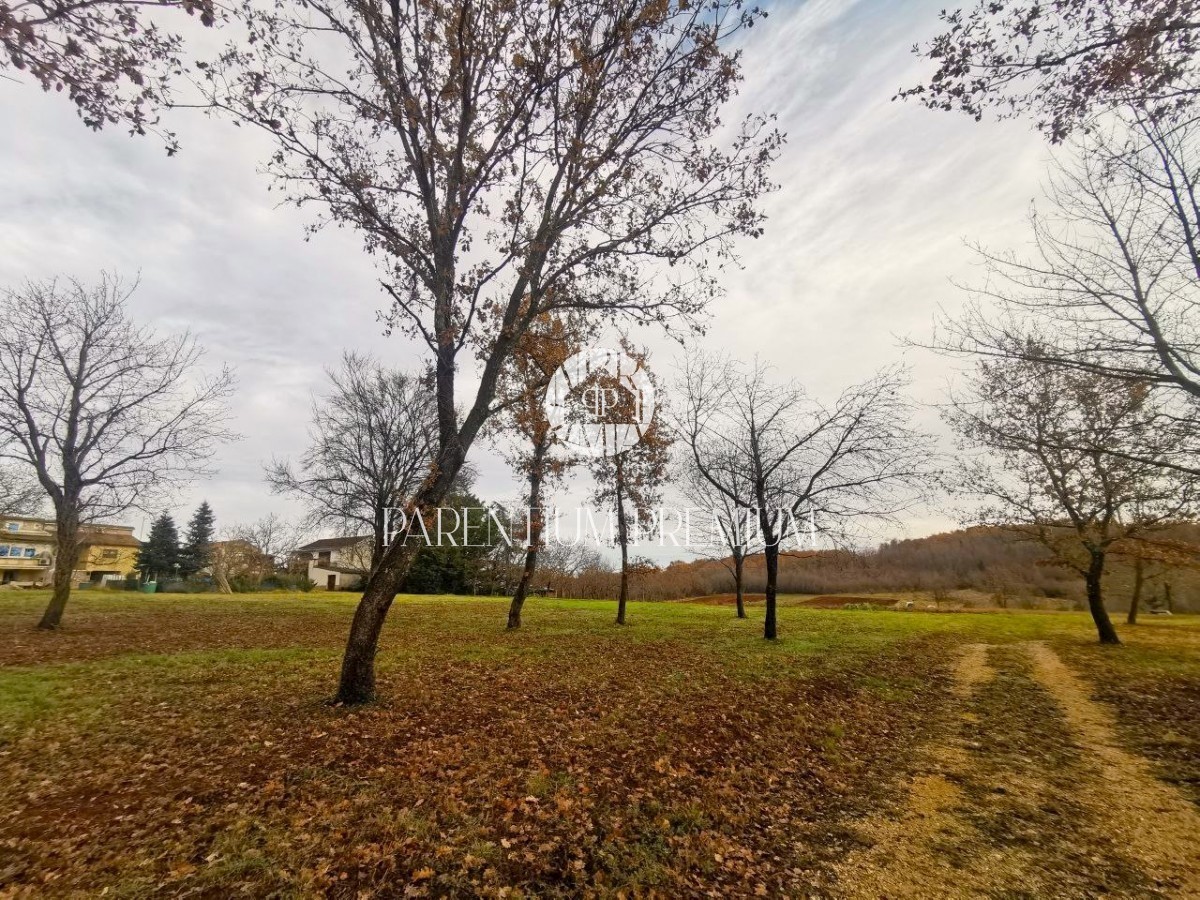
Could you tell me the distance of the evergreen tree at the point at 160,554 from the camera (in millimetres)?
48188

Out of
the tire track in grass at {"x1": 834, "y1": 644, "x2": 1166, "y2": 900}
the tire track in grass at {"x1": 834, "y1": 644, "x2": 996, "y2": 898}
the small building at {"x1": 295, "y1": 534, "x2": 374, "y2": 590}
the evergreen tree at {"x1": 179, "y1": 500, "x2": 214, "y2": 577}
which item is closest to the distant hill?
the small building at {"x1": 295, "y1": 534, "x2": 374, "y2": 590}

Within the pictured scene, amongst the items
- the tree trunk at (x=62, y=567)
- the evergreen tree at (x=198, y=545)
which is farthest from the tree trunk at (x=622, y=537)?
the evergreen tree at (x=198, y=545)

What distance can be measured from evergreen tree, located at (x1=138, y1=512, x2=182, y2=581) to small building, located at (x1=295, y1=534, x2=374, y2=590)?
40.8ft

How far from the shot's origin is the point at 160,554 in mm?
48469

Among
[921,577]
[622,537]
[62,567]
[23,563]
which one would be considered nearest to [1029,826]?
[622,537]

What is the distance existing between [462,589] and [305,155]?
44812 millimetres

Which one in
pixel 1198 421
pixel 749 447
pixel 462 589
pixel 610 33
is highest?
pixel 610 33

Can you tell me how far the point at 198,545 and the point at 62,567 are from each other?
4312 cm

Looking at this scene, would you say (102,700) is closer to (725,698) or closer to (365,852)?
(365,852)

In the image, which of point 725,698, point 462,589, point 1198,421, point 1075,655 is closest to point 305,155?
point 725,698

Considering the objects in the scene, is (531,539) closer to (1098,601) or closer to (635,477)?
(635,477)


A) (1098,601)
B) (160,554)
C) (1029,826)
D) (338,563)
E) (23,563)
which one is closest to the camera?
(1029,826)

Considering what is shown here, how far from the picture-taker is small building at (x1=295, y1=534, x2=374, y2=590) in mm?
53031

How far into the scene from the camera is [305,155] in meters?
8.76
